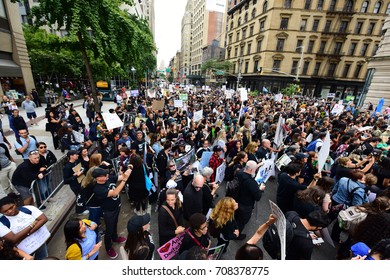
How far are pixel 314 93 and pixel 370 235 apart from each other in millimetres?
44649

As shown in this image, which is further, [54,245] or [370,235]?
[54,245]

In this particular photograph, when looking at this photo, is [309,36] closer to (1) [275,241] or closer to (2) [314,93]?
(2) [314,93]

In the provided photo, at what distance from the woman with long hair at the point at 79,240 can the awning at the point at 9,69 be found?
20428 mm

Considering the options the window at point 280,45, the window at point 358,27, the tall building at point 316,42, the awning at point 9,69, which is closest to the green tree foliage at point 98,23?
the awning at point 9,69

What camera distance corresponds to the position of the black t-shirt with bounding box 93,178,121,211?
126 inches

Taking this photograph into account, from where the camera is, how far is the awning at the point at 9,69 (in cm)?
1545

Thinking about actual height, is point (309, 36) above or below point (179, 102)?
above

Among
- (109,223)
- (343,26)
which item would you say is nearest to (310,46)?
(343,26)

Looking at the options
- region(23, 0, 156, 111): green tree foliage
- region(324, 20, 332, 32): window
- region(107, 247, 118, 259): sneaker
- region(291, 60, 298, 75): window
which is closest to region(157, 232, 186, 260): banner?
region(107, 247, 118, 259): sneaker

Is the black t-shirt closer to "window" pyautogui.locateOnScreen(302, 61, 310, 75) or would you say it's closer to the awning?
the awning

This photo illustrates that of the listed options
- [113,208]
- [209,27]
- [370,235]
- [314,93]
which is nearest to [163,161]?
[113,208]

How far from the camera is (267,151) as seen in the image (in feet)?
19.9

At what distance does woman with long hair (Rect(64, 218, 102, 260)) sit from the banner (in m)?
0.98

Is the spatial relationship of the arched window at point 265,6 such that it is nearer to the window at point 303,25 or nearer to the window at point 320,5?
the window at point 303,25
